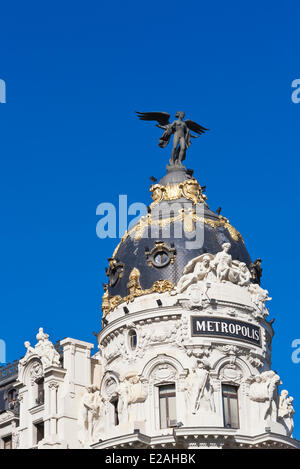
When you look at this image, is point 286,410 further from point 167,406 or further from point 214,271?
point 214,271

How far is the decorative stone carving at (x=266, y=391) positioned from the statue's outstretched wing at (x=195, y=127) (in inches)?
739

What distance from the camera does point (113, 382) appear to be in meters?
69.6

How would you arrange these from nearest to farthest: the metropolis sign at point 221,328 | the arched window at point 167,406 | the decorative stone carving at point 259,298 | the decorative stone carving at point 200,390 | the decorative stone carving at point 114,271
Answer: the decorative stone carving at point 200,390
the arched window at point 167,406
the metropolis sign at point 221,328
the decorative stone carving at point 259,298
the decorative stone carving at point 114,271

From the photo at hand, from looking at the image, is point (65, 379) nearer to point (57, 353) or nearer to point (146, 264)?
point (57, 353)

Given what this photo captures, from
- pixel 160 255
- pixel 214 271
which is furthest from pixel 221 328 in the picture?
pixel 160 255

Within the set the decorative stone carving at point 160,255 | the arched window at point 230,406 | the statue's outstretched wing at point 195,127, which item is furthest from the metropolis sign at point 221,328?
the statue's outstretched wing at point 195,127

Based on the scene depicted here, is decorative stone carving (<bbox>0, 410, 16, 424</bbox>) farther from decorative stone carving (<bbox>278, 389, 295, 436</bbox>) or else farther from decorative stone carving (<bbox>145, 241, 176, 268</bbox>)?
decorative stone carving (<bbox>278, 389, 295, 436</bbox>)

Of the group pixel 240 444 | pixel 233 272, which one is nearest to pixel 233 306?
pixel 233 272

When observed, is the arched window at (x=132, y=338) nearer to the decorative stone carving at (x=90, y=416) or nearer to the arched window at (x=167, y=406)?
the arched window at (x=167, y=406)

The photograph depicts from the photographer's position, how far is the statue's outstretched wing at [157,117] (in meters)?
77.9

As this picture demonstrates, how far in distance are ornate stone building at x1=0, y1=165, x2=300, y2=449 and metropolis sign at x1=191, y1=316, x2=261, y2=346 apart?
0.06 m

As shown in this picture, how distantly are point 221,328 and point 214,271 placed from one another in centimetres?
381

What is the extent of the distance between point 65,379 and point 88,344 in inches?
113

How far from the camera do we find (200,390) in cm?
6581
